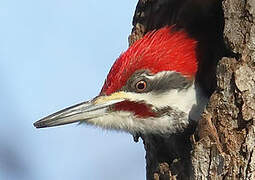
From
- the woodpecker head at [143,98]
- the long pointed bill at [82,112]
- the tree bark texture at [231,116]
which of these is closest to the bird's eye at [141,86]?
the woodpecker head at [143,98]

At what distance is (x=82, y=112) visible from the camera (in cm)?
464

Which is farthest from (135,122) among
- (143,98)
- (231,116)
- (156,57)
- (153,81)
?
(231,116)

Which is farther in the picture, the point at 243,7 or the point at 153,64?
the point at 153,64

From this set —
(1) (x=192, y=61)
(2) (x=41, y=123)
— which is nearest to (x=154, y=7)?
(1) (x=192, y=61)

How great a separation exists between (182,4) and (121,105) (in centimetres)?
102

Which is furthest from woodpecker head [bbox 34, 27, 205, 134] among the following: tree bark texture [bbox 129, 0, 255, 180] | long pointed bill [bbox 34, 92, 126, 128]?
tree bark texture [bbox 129, 0, 255, 180]

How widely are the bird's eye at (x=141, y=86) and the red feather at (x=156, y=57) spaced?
0.27 ft

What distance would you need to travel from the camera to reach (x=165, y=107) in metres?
4.62

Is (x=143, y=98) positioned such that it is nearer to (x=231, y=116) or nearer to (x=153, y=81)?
(x=153, y=81)

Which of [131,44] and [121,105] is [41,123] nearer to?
[121,105]

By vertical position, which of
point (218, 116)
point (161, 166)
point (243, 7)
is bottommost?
point (161, 166)

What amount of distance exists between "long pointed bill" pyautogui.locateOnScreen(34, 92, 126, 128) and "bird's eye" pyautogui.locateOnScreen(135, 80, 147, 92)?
0.10 m

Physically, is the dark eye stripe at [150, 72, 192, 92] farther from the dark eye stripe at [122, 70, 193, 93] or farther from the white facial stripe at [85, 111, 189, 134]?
the white facial stripe at [85, 111, 189, 134]

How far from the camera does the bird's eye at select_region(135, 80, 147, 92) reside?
15.1ft
